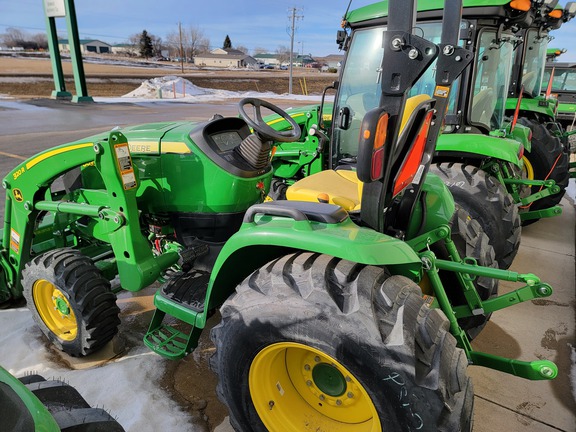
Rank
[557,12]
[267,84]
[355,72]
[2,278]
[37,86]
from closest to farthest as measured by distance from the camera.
→ [2,278]
[355,72]
[557,12]
[37,86]
[267,84]

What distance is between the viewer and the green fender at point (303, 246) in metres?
1.69

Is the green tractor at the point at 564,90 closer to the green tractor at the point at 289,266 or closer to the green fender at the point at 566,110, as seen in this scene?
the green fender at the point at 566,110

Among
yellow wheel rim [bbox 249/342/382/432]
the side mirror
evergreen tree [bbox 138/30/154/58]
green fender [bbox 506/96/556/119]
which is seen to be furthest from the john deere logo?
evergreen tree [bbox 138/30/154/58]

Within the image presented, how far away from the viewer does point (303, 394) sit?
2070mm

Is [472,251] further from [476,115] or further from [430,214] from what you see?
[476,115]

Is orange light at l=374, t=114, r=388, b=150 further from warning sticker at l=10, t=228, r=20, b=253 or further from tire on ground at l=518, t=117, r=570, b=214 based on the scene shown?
tire on ground at l=518, t=117, r=570, b=214

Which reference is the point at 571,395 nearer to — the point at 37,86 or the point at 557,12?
the point at 557,12

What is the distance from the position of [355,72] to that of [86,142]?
2.32 m

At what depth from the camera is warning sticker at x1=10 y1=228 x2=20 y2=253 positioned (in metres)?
3.17

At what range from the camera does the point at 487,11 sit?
11.9 feet

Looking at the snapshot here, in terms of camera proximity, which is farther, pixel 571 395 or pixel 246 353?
pixel 571 395

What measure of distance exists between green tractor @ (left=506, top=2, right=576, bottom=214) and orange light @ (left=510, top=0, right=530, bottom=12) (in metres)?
1.78

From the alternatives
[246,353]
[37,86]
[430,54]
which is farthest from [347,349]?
[37,86]

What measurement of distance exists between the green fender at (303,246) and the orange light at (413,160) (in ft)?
1.06
